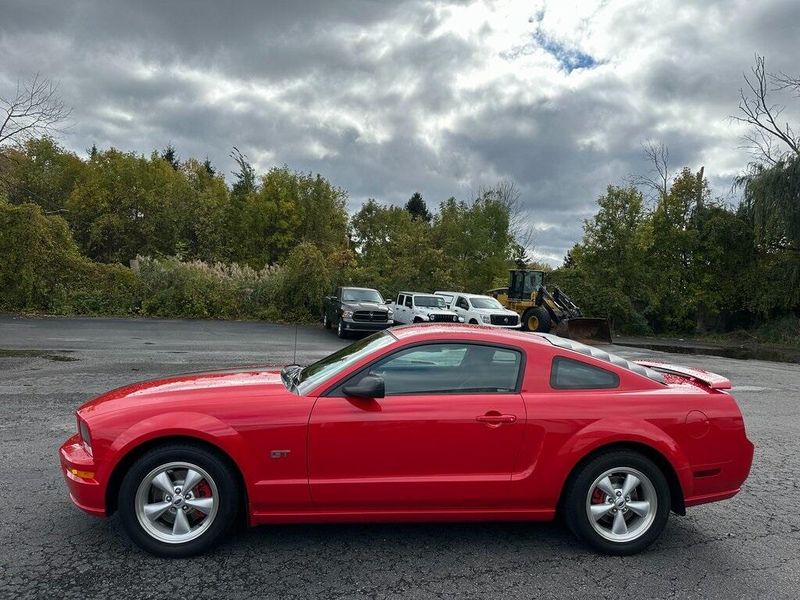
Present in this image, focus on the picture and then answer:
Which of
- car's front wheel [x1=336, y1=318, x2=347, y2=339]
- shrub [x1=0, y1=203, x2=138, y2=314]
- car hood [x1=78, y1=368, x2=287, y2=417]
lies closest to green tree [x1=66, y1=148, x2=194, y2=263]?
shrub [x1=0, y1=203, x2=138, y2=314]

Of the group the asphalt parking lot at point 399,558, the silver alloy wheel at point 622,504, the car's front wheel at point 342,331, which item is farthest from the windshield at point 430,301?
the silver alloy wheel at point 622,504

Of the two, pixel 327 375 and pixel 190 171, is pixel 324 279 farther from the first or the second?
pixel 190 171

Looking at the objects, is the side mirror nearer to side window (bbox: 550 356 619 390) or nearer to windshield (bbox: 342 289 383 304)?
side window (bbox: 550 356 619 390)

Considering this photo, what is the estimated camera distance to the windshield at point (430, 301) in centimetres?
2230

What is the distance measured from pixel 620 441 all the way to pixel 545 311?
748 inches

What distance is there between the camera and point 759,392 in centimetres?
1025

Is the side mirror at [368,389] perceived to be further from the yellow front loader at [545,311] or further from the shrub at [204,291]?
the shrub at [204,291]

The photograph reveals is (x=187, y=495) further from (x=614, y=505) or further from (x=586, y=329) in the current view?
(x=586, y=329)

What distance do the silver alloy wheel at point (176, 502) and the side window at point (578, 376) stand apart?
2.29 m

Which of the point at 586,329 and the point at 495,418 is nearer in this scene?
the point at 495,418

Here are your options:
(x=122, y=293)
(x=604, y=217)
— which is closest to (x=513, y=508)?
(x=122, y=293)

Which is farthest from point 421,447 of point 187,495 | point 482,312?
point 482,312

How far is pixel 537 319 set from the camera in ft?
72.1

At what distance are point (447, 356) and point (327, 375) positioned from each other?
814 mm
